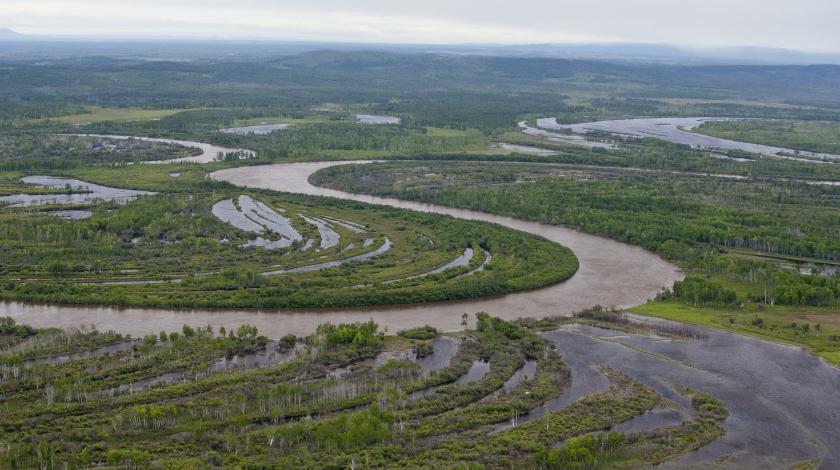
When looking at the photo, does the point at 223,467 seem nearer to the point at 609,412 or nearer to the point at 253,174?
the point at 609,412

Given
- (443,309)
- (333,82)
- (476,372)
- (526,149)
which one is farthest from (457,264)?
(333,82)

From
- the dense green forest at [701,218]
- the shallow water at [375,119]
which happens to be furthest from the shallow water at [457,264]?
the shallow water at [375,119]

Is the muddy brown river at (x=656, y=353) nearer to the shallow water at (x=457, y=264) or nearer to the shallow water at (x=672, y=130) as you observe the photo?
the shallow water at (x=457, y=264)

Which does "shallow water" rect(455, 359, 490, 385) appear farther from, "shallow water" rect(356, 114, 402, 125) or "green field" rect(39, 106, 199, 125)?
"green field" rect(39, 106, 199, 125)

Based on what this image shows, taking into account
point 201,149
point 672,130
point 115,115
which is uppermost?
point 672,130

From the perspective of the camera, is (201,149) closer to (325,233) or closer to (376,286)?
(325,233)
